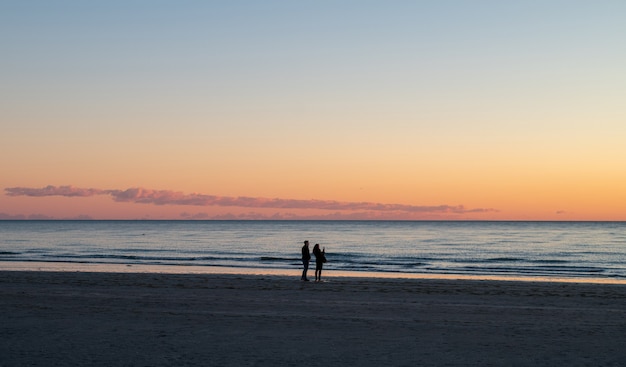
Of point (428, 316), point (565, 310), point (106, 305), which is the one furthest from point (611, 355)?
point (106, 305)

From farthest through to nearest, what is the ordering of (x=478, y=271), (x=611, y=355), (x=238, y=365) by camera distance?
(x=478, y=271) < (x=611, y=355) < (x=238, y=365)

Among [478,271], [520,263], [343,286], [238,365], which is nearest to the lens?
[238,365]

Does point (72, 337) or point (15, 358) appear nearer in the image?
point (15, 358)

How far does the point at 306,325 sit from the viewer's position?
47.4ft

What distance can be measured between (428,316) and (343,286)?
7768 mm

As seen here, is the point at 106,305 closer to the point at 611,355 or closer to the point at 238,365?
the point at 238,365

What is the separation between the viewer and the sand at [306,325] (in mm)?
10984

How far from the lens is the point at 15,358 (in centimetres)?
1058

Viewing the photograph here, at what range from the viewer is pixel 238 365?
10242 millimetres

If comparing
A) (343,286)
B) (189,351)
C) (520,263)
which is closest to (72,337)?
(189,351)

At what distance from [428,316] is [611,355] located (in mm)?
5301

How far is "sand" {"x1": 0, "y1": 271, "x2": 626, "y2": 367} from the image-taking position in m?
11.0

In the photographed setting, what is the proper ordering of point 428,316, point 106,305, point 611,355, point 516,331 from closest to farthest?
1. point 611,355
2. point 516,331
3. point 428,316
4. point 106,305

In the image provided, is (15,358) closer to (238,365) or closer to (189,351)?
(189,351)
